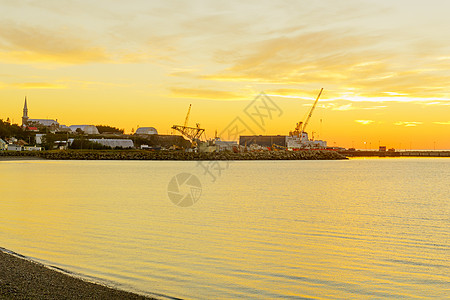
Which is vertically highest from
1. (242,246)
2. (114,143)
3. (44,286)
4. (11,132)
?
(11,132)

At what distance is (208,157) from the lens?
10825 centimetres

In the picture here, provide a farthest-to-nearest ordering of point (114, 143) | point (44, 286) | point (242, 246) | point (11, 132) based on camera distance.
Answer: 1. point (11, 132)
2. point (114, 143)
3. point (242, 246)
4. point (44, 286)

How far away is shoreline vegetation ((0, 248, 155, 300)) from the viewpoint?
674 cm

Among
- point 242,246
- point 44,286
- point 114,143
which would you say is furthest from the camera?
point 114,143

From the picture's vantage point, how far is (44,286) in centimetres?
722

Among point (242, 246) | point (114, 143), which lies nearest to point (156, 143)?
point (114, 143)

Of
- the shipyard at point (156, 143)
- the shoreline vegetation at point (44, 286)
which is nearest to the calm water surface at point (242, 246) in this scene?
the shoreline vegetation at point (44, 286)

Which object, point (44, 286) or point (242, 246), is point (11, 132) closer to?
point (242, 246)

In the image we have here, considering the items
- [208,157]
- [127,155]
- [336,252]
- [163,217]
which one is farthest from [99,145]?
[336,252]

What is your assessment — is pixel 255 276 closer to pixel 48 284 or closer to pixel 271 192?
pixel 48 284

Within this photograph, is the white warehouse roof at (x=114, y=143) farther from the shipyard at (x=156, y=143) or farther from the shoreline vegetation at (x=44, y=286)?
the shoreline vegetation at (x=44, y=286)

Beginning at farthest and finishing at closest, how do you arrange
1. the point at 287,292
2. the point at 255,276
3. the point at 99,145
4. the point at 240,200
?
1. the point at 99,145
2. the point at 240,200
3. the point at 255,276
4. the point at 287,292

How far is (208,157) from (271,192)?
258 ft

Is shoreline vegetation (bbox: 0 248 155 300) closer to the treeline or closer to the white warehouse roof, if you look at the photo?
the white warehouse roof
